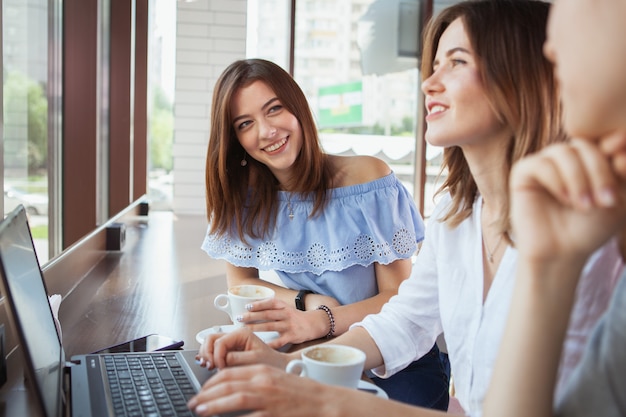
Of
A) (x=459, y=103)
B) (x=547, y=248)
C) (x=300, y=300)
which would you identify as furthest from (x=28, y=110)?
(x=547, y=248)

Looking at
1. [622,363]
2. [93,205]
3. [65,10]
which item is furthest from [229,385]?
[65,10]

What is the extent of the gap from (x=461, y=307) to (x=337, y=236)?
674 millimetres

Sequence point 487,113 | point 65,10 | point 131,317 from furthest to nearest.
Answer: point 65,10 → point 131,317 → point 487,113

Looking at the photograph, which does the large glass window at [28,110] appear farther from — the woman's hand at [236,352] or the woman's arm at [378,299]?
the woman's hand at [236,352]

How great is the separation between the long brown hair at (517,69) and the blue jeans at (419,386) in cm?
60

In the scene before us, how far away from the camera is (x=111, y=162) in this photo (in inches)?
139

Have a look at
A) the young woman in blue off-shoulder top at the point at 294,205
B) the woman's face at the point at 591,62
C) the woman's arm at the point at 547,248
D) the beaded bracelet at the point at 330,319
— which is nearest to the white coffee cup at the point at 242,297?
the beaded bracelet at the point at 330,319

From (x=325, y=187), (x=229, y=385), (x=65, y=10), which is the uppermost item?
(x=65, y=10)

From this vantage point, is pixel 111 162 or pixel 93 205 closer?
pixel 93 205

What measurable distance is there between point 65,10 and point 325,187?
152 cm

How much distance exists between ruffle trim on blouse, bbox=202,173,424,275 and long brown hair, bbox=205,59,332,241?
0.11ft

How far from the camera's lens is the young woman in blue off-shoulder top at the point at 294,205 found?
1719 millimetres

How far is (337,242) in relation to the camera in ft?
5.69

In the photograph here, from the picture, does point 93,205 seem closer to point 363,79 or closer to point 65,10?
point 65,10
